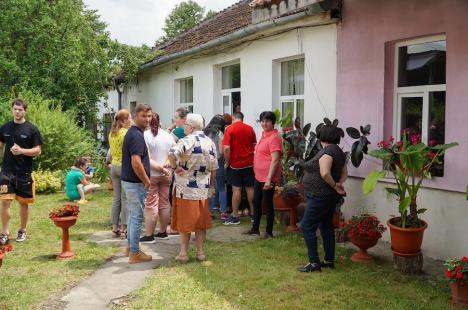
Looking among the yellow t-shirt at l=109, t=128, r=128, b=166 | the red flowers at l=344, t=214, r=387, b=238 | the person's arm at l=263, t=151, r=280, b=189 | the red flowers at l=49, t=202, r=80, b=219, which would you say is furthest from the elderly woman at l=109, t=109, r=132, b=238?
the red flowers at l=344, t=214, r=387, b=238

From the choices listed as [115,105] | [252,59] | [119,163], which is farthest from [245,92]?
[115,105]

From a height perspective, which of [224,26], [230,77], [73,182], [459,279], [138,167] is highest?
[224,26]

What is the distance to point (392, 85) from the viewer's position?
651cm

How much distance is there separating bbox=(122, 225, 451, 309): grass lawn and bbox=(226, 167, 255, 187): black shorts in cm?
185

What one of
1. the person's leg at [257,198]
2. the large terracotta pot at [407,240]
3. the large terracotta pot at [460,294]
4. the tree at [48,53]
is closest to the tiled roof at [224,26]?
the tree at [48,53]

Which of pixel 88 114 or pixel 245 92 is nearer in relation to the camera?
pixel 245 92

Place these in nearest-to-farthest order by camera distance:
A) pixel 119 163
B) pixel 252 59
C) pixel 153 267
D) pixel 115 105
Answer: pixel 153 267, pixel 119 163, pixel 252 59, pixel 115 105

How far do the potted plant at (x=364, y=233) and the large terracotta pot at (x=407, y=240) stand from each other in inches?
12.2

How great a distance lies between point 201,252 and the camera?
566cm

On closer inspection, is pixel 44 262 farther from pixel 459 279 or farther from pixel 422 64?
pixel 422 64

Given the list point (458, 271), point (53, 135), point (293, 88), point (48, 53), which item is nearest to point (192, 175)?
point (458, 271)

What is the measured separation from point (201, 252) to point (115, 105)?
1649 cm

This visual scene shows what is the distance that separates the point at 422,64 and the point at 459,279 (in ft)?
9.91

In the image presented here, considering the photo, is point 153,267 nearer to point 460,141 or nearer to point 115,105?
point 460,141
